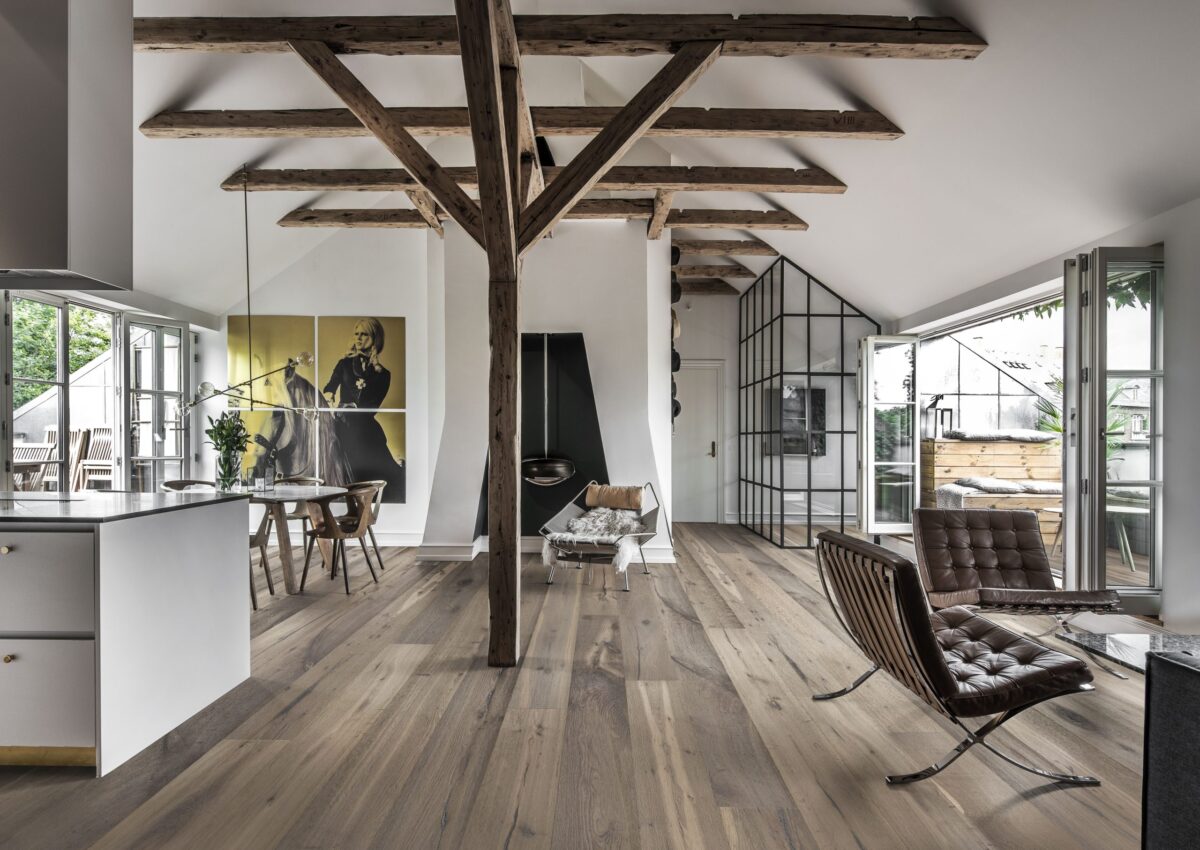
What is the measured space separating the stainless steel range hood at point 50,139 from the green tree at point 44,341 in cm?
304

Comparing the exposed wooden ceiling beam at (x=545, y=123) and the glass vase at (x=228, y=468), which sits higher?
the exposed wooden ceiling beam at (x=545, y=123)

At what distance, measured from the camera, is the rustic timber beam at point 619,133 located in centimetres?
361

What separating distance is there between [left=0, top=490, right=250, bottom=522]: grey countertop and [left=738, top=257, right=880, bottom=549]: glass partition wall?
563 cm

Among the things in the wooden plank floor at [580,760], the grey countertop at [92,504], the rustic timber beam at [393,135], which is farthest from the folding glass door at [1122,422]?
the grey countertop at [92,504]

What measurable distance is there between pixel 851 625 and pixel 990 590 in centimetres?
130

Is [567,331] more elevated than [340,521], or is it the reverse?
[567,331]

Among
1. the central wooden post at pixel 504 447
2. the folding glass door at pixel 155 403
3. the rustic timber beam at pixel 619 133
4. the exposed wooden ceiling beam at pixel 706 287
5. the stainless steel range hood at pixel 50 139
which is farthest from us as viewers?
the exposed wooden ceiling beam at pixel 706 287

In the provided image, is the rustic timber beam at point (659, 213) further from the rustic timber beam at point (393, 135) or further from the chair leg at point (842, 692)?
the chair leg at point (842, 692)

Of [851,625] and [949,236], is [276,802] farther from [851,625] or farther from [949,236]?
[949,236]

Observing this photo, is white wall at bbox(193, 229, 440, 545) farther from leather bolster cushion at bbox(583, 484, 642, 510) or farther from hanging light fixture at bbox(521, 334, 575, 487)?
leather bolster cushion at bbox(583, 484, 642, 510)

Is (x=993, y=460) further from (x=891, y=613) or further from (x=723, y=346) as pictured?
(x=891, y=613)

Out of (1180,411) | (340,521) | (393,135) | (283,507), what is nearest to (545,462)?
(340,521)

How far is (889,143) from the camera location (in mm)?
4531

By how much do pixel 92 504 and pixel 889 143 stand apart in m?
5.04
